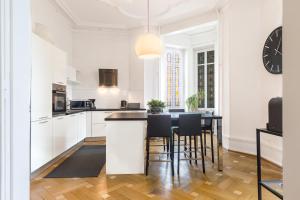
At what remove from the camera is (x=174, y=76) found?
6.57 metres

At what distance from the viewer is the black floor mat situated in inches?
118

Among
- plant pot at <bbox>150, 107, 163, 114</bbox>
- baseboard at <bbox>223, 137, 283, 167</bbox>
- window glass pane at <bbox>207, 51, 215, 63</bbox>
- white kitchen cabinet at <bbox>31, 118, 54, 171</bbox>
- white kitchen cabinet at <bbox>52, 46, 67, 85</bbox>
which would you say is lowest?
baseboard at <bbox>223, 137, 283, 167</bbox>

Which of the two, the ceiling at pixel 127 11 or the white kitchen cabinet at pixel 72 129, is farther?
the ceiling at pixel 127 11

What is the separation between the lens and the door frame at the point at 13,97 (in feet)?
1.95

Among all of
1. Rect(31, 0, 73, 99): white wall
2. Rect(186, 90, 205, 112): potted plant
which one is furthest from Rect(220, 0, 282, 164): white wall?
Rect(31, 0, 73, 99): white wall

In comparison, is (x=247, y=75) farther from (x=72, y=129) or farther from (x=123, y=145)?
(x=72, y=129)

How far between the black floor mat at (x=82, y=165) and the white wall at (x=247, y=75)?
2.88 m

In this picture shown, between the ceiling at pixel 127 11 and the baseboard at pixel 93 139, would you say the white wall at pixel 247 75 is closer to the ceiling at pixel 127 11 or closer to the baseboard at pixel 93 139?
the ceiling at pixel 127 11

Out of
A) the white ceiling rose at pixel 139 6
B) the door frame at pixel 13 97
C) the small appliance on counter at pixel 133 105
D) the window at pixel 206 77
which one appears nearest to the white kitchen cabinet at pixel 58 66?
the white ceiling rose at pixel 139 6

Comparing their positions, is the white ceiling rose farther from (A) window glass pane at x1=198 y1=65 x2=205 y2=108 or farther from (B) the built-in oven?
(A) window glass pane at x1=198 y1=65 x2=205 y2=108

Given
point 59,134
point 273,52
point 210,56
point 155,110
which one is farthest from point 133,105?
point 273,52

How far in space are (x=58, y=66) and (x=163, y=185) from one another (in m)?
2.87

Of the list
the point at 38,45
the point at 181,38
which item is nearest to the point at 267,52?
the point at 181,38
